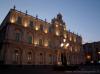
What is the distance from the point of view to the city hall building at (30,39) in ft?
103

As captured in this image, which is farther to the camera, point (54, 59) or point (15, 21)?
point (54, 59)

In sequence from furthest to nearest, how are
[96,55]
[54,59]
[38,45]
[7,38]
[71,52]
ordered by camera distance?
[96,55], [71,52], [54,59], [38,45], [7,38]

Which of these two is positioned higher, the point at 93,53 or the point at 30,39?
the point at 30,39

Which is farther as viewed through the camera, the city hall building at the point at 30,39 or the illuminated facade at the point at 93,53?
the illuminated facade at the point at 93,53

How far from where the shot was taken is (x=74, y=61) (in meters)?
52.2

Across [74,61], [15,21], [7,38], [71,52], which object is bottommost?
[74,61]

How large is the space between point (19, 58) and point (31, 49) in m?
4.25

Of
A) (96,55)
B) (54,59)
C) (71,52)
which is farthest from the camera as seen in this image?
(96,55)

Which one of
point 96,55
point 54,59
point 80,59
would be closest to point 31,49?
point 54,59

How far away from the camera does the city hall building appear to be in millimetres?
31469

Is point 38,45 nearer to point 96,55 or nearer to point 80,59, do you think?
point 80,59

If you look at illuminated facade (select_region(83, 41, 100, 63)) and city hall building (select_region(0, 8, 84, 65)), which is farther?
illuminated facade (select_region(83, 41, 100, 63))

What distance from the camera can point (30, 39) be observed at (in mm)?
36500

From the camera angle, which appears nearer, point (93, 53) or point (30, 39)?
point (30, 39)
